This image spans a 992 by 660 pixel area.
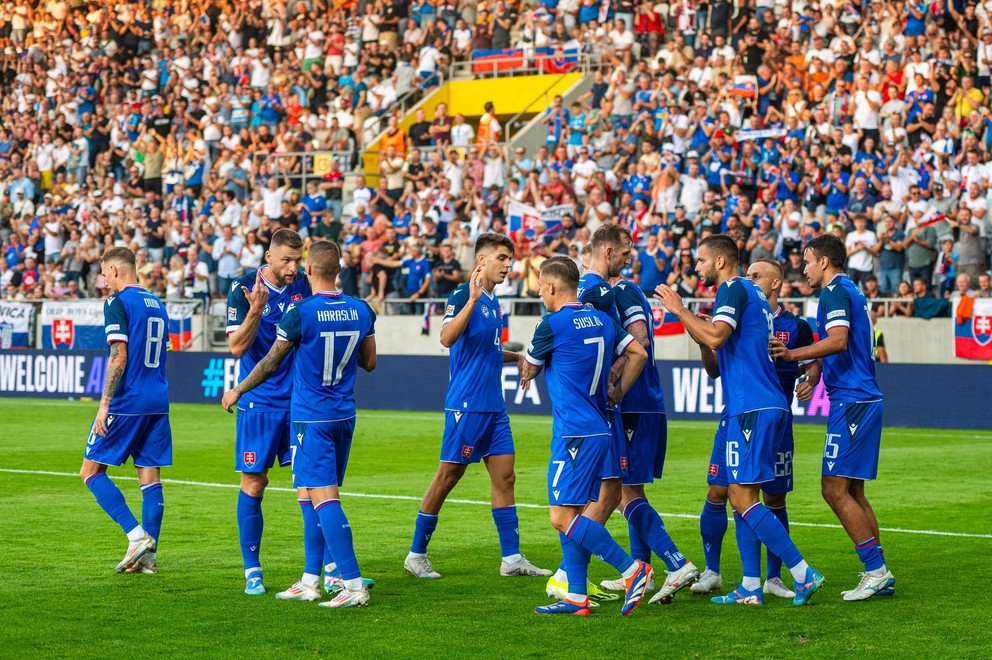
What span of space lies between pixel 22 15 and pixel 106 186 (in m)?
11.6

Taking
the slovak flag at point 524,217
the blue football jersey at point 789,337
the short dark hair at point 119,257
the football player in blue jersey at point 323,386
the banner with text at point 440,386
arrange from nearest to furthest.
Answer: the football player in blue jersey at point 323,386, the blue football jersey at point 789,337, the short dark hair at point 119,257, the banner with text at point 440,386, the slovak flag at point 524,217

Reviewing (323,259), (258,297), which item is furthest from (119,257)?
(323,259)

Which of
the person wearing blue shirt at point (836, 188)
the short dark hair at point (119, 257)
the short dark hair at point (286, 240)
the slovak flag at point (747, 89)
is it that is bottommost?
the short dark hair at point (119, 257)

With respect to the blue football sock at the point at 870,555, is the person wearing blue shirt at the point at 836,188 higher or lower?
higher

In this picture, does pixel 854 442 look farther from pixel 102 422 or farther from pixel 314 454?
pixel 102 422

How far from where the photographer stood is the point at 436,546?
11.1m

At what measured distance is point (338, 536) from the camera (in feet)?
27.6

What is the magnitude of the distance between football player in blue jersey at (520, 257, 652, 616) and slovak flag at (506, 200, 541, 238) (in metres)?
19.3

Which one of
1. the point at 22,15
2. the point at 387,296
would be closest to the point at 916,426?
the point at 387,296

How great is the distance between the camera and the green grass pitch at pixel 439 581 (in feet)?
24.6

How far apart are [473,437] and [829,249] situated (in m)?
2.75

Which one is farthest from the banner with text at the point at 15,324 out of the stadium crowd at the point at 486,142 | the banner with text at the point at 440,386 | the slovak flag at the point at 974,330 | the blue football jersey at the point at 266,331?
the blue football jersey at the point at 266,331

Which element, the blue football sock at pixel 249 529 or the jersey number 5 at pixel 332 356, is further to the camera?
the blue football sock at pixel 249 529

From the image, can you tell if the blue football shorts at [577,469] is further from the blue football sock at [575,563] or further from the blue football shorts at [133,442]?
the blue football shorts at [133,442]
